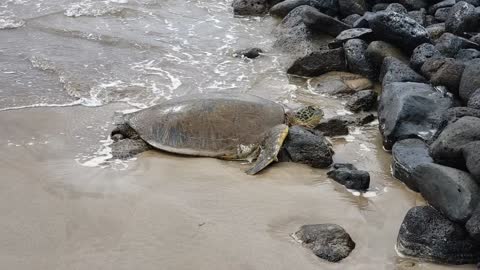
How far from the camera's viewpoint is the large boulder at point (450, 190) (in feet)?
11.4

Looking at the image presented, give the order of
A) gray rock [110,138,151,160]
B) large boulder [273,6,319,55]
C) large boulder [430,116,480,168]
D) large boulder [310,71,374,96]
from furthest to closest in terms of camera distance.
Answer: large boulder [273,6,319,55]
large boulder [310,71,374,96]
gray rock [110,138,151,160]
large boulder [430,116,480,168]

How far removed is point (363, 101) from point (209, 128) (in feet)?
6.48

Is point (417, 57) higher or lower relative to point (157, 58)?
higher

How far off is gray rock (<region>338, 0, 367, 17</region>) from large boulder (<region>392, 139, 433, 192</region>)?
4.38 metres

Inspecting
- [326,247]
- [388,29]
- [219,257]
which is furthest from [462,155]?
[388,29]

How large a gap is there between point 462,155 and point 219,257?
1981mm

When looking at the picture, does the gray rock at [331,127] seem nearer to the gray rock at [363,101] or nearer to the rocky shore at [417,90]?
the rocky shore at [417,90]

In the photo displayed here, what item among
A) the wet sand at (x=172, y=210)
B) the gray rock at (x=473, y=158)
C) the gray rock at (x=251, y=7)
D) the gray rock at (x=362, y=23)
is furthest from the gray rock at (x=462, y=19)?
the gray rock at (x=473, y=158)

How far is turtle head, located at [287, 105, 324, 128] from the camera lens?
5312 mm

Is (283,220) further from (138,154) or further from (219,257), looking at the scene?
(138,154)

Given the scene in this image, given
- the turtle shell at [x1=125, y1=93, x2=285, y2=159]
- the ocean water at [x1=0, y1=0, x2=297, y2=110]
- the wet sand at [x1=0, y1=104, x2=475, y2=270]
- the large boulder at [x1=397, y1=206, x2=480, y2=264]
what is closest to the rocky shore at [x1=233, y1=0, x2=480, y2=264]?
the large boulder at [x1=397, y1=206, x2=480, y2=264]

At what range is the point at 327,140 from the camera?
17.3 ft

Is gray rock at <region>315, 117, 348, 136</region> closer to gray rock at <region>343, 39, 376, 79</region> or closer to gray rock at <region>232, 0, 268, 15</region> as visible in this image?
gray rock at <region>343, 39, 376, 79</region>

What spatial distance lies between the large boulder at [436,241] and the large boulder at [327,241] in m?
0.39
